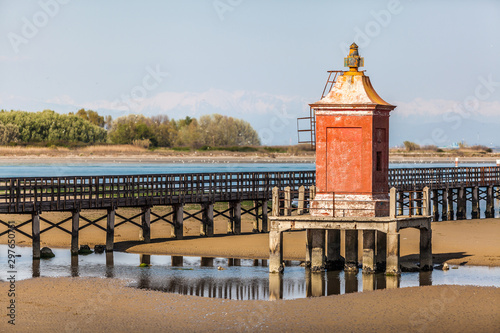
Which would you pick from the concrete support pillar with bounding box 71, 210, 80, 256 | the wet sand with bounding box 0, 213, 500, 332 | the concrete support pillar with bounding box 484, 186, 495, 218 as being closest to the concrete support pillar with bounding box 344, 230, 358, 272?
the wet sand with bounding box 0, 213, 500, 332

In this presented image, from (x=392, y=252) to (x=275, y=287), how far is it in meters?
3.74

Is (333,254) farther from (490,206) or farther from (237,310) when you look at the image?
(490,206)

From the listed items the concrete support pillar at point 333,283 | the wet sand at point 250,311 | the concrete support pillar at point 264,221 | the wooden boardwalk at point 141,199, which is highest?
the wooden boardwalk at point 141,199

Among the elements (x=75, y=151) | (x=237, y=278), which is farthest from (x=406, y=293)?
(x=75, y=151)

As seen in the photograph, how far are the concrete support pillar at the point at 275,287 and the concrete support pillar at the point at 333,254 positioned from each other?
234 centimetres

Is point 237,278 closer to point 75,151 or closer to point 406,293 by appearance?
point 406,293

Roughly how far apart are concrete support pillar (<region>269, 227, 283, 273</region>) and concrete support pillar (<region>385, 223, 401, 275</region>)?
3.31 meters

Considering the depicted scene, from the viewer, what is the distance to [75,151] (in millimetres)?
156875

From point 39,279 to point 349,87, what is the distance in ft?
36.6

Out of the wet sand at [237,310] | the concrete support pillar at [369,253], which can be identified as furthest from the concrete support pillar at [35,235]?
the concrete support pillar at [369,253]

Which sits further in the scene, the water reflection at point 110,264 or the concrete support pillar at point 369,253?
the water reflection at point 110,264

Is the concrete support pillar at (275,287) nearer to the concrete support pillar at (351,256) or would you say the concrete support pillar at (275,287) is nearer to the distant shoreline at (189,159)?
the concrete support pillar at (351,256)

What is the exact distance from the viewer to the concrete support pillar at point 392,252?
25.3 meters

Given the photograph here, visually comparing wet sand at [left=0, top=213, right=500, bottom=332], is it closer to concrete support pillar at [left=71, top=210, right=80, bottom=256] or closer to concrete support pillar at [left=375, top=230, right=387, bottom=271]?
concrete support pillar at [left=375, top=230, right=387, bottom=271]
